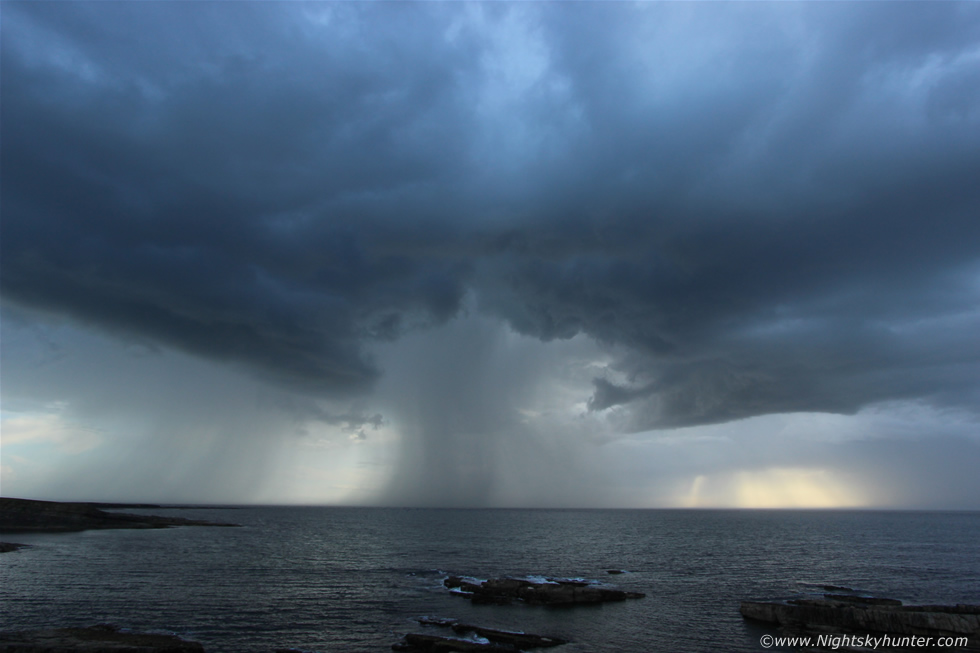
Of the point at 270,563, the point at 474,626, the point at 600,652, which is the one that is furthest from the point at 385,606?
the point at 270,563

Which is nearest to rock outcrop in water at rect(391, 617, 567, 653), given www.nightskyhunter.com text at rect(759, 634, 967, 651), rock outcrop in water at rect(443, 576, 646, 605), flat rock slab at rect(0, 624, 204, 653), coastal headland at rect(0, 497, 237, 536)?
rock outcrop in water at rect(443, 576, 646, 605)

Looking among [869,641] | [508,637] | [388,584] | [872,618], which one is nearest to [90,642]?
[508,637]

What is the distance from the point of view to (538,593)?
64.8m

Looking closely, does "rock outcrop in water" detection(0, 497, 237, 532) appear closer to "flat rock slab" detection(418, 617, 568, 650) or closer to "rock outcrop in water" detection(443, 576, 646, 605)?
"rock outcrop in water" detection(443, 576, 646, 605)

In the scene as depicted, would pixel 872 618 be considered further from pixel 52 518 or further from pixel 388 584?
pixel 52 518

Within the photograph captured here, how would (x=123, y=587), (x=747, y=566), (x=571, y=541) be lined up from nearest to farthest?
1. (x=123, y=587)
2. (x=747, y=566)
3. (x=571, y=541)

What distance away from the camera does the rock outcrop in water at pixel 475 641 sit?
4297 centimetres

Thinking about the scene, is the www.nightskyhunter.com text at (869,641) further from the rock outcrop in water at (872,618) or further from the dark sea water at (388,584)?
the dark sea water at (388,584)

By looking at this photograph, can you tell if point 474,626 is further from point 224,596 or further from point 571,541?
point 571,541

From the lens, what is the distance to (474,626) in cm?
5091

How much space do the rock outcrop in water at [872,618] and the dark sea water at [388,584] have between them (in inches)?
139

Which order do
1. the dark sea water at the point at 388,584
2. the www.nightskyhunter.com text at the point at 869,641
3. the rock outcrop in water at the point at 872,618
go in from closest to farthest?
→ the www.nightskyhunter.com text at the point at 869,641 < the rock outcrop in water at the point at 872,618 < the dark sea water at the point at 388,584

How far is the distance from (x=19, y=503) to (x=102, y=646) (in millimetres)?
175731

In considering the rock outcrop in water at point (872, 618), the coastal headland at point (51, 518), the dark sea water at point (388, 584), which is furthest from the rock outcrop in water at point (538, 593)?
the coastal headland at point (51, 518)
